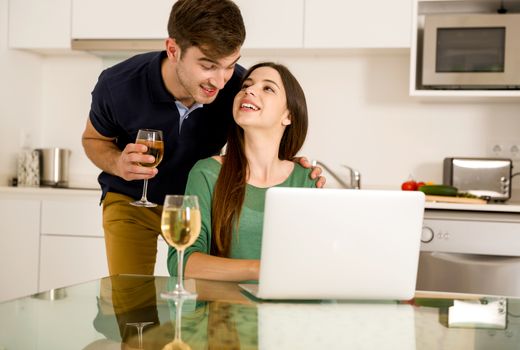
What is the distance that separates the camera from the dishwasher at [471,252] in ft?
10.2

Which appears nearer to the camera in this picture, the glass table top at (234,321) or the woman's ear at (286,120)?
the glass table top at (234,321)

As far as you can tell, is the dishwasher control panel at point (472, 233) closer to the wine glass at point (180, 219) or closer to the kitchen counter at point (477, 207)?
the kitchen counter at point (477, 207)

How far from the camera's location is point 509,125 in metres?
3.78

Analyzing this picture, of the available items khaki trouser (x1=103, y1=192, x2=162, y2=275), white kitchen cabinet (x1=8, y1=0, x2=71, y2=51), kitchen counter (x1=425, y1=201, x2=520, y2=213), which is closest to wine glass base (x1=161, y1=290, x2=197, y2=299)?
khaki trouser (x1=103, y1=192, x2=162, y2=275)

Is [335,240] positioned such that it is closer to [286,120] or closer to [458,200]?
[286,120]

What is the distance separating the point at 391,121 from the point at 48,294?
275 cm

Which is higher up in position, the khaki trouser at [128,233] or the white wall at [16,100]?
the white wall at [16,100]

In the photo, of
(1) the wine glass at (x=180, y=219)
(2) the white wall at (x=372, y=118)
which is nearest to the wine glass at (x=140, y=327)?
(1) the wine glass at (x=180, y=219)

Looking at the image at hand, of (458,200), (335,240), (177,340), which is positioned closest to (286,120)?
(335,240)

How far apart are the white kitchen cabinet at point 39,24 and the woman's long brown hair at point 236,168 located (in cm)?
202

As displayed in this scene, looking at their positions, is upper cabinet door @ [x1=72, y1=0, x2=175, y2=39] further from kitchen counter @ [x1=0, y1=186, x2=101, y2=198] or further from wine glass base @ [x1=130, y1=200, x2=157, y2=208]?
wine glass base @ [x1=130, y1=200, x2=157, y2=208]

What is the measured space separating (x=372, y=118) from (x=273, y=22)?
0.76 metres

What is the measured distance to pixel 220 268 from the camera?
5.65 feet

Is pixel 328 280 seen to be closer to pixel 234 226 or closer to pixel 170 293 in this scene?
pixel 170 293
